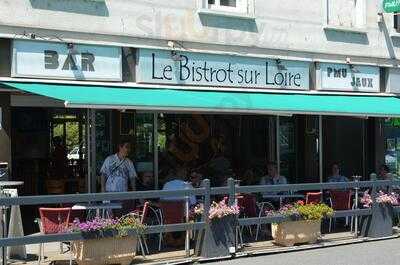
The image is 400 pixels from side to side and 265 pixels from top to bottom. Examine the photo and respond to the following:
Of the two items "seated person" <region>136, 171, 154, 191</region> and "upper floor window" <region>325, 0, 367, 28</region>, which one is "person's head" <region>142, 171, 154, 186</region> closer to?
"seated person" <region>136, 171, 154, 191</region>

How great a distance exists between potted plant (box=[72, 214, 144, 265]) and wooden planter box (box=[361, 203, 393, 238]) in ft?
14.9

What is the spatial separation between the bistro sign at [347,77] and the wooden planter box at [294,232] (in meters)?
4.24

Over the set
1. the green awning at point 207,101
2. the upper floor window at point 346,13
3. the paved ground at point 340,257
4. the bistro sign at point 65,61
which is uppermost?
the upper floor window at point 346,13

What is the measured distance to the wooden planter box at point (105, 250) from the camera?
8.71 meters

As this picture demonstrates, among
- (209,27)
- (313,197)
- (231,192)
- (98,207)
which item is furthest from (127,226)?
(209,27)

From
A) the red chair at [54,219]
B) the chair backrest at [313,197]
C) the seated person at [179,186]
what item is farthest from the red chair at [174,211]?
the chair backrest at [313,197]

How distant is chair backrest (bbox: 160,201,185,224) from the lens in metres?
10.1

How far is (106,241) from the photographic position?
29.0 feet

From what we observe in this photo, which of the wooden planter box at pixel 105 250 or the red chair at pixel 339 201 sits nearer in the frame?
the wooden planter box at pixel 105 250

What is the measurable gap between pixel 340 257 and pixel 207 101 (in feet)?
10.8

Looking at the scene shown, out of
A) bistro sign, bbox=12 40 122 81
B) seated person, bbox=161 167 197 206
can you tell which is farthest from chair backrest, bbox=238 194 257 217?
bistro sign, bbox=12 40 122 81

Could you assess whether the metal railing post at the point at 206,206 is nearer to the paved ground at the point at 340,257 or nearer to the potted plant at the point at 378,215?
the paved ground at the point at 340,257

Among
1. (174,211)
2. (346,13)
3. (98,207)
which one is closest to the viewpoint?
(98,207)

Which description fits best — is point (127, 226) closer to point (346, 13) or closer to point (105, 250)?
point (105, 250)
